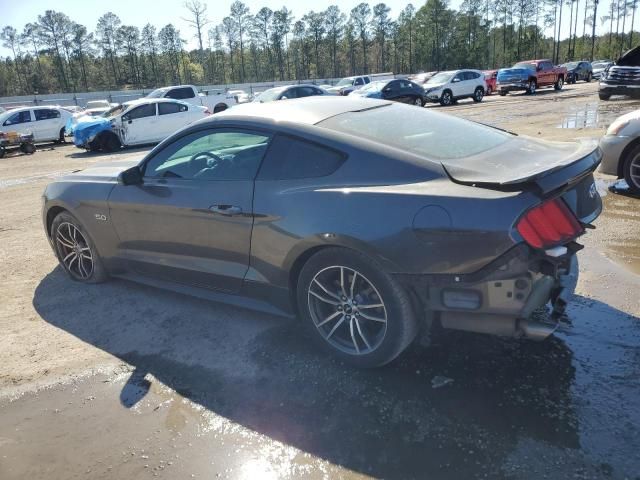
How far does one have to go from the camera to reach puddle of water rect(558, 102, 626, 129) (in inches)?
530

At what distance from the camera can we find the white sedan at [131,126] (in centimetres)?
1658

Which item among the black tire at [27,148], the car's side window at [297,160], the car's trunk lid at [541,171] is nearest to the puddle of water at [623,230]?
the car's trunk lid at [541,171]

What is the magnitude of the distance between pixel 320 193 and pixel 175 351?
151 cm

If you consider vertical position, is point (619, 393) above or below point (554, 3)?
below

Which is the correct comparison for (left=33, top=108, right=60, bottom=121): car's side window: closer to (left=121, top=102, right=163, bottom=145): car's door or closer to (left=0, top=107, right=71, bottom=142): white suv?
(left=0, top=107, right=71, bottom=142): white suv

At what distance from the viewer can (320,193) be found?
3035 mm

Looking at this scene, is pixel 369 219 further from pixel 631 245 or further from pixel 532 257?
pixel 631 245

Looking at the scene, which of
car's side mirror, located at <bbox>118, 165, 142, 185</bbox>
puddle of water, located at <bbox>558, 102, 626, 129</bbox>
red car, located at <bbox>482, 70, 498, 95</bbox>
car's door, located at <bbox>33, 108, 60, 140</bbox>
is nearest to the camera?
car's side mirror, located at <bbox>118, 165, 142, 185</bbox>

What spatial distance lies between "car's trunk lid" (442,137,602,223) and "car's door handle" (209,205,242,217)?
133 centimetres

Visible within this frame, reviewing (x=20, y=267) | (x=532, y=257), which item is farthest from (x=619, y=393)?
(x=20, y=267)

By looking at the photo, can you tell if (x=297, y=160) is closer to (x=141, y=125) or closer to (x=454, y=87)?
(x=141, y=125)

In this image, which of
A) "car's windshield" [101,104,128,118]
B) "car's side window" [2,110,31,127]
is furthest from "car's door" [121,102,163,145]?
"car's side window" [2,110,31,127]

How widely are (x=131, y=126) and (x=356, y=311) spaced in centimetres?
1553

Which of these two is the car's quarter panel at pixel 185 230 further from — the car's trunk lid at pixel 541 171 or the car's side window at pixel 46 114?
the car's side window at pixel 46 114
